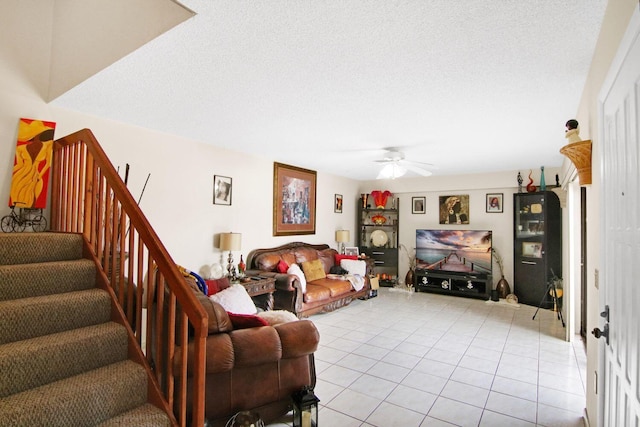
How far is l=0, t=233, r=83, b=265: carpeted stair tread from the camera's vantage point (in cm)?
223

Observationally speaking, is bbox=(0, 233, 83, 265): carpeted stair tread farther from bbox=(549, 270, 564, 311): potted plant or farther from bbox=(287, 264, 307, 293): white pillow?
bbox=(549, 270, 564, 311): potted plant

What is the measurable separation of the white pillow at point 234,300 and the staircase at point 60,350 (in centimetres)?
109

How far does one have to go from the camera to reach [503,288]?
243 inches

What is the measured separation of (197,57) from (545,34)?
6.82 feet

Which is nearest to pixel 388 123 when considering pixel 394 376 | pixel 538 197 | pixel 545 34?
pixel 545 34

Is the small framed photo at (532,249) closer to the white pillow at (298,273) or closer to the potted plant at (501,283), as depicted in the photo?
the potted plant at (501,283)

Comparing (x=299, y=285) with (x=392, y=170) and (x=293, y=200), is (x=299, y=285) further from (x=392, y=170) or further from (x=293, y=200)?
(x=392, y=170)

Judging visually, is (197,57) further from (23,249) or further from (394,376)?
(394,376)

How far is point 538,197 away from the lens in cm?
570

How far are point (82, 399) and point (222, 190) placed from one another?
3.28 m

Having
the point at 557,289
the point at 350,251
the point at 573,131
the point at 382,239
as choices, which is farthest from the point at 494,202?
the point at 573,131

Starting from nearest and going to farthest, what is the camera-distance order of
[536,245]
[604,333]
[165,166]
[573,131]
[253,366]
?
[604,333], [573,131], [253,366], [165,166], [536,245]

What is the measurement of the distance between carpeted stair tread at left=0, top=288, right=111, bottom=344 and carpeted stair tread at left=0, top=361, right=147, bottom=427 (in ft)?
1.21

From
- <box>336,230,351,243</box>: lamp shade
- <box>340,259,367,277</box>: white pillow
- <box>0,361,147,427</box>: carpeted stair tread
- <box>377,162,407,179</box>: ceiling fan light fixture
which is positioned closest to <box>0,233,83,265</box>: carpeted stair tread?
<box>0,361,147,427</box>: carpeted stair tread
